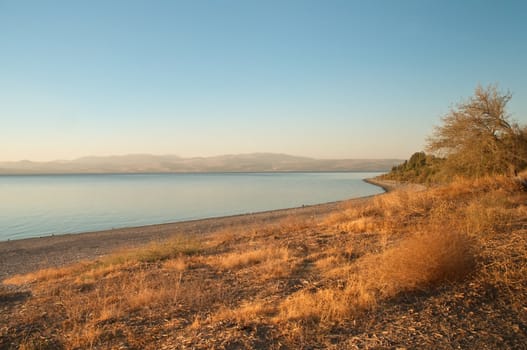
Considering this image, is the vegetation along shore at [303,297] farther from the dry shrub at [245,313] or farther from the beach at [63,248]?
the beach at [63,248]

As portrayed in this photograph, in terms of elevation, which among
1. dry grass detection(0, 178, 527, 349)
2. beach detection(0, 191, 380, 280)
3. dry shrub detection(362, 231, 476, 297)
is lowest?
beach detection(0, 191, 380, 280)

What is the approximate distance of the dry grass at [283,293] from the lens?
168 inches

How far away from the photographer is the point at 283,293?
5859 mm

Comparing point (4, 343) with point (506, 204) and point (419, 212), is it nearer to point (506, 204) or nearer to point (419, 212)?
point (419, 212)

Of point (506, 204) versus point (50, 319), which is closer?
point (50, 319)

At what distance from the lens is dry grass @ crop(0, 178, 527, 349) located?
4.26 meters

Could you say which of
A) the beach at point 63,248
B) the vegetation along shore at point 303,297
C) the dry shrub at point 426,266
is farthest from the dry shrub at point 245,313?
the beach at point 63,248

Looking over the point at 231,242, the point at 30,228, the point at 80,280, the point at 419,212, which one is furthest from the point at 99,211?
the point at 419,212

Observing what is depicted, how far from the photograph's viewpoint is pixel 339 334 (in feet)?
13.0

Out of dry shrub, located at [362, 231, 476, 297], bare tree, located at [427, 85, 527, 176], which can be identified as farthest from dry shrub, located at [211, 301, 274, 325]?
bare tree, located at [427, 85, 527, 176]

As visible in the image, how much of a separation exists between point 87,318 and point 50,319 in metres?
0.72

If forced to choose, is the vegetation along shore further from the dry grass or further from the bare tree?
the bare tree

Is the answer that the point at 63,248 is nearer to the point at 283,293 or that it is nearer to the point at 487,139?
the point at 283,293

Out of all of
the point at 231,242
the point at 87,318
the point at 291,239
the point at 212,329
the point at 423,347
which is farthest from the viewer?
the point at 231,242
